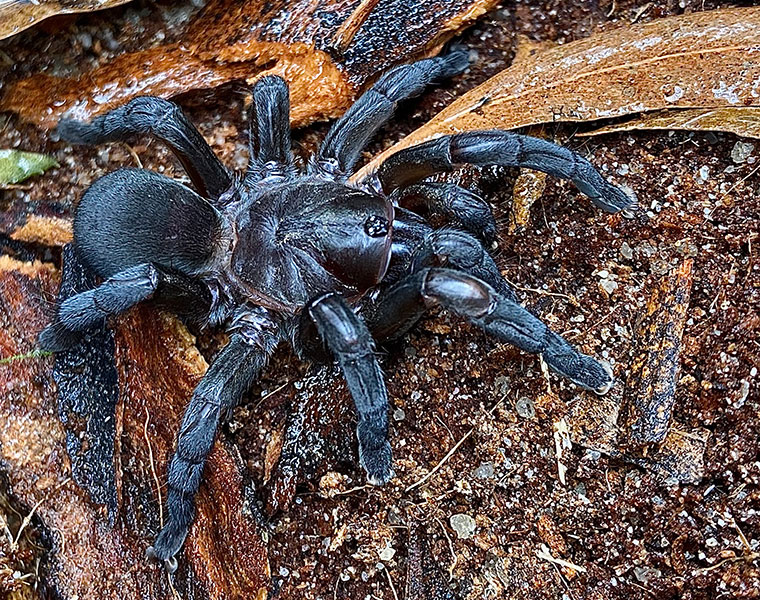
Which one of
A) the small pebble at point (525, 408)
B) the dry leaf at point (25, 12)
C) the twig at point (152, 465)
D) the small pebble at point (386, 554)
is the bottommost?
the small pebble at point (386, 554)

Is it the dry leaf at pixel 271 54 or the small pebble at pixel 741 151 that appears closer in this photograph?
the small pebble at pixel 741 151

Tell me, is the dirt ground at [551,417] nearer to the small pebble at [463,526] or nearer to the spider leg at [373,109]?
the small pebble at [463,526]

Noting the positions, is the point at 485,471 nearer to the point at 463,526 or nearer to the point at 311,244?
the point at 463,526

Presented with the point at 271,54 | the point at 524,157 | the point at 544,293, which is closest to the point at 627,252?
the point at 544,293

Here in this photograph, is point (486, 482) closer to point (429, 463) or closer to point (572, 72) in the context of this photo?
point (429, 463)

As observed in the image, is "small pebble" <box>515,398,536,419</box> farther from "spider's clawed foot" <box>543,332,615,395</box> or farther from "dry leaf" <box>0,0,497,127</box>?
"dry leaf" <box>0,0,497,127</box>

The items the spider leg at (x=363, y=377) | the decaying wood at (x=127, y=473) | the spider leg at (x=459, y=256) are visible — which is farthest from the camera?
the spider leg at (x=459, y=256)

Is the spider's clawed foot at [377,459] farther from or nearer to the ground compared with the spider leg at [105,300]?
nearer to the ground

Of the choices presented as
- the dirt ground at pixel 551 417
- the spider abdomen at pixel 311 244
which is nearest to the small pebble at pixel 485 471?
the dirt ground at pixel 551 417
